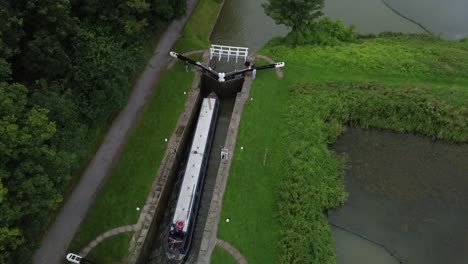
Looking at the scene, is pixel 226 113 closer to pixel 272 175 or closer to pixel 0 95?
pixel 272 175

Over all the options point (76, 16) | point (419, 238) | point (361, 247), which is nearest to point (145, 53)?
point (76, 16)

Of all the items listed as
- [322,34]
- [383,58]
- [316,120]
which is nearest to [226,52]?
[322,34]

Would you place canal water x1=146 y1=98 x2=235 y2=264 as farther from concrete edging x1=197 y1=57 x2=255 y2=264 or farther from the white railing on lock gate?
the white railing on lock gate

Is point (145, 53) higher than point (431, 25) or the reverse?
the reverse

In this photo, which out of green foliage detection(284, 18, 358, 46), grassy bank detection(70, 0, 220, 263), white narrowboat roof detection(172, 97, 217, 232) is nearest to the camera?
grassy bank detection(70, 0, 220, 263)

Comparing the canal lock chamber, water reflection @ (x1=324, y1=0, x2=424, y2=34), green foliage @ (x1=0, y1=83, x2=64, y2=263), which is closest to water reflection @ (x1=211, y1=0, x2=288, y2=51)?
the canal lock chamber

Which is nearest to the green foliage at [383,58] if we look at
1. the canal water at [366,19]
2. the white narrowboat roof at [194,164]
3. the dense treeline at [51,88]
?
the canal water at [366,19]
